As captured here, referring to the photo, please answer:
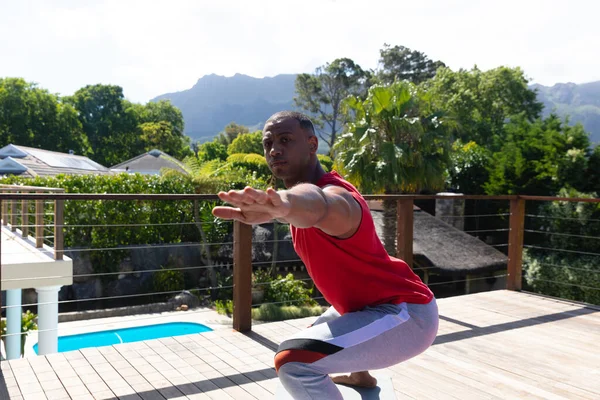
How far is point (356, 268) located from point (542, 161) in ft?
48.8

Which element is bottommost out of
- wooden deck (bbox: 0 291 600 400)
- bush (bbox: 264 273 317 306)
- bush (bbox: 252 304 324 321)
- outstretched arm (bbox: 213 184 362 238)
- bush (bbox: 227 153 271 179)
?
bush (bbox: 252 304 324 321)

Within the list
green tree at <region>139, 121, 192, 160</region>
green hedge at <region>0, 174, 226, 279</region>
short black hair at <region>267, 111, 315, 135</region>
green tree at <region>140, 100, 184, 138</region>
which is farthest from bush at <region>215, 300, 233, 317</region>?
green tree at <region>140, 100, 184, 138</region>

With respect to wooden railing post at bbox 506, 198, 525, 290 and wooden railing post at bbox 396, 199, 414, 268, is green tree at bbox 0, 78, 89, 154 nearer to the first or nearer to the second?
wooden railing post at bbox 396, 199, 414, 268

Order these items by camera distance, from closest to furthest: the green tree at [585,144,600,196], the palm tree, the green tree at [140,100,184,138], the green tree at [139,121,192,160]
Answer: the palm tree → the green tree at [585,144,600,196] → the green tree at [139,121,192,160] → the green tree at [140,100,184,138]

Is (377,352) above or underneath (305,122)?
A: underneath

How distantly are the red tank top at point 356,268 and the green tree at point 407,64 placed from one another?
46.4 meters

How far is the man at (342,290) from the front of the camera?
145 centimetres

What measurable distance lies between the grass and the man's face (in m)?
9.10

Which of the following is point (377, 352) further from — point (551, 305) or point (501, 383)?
point (551, 305)

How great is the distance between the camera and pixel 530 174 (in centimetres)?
1476

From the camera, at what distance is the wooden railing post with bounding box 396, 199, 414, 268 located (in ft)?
15.2

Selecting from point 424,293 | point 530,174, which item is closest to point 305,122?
point 424,293

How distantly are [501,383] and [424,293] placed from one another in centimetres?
164

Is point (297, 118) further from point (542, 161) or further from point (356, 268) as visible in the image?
point (542, 161)
